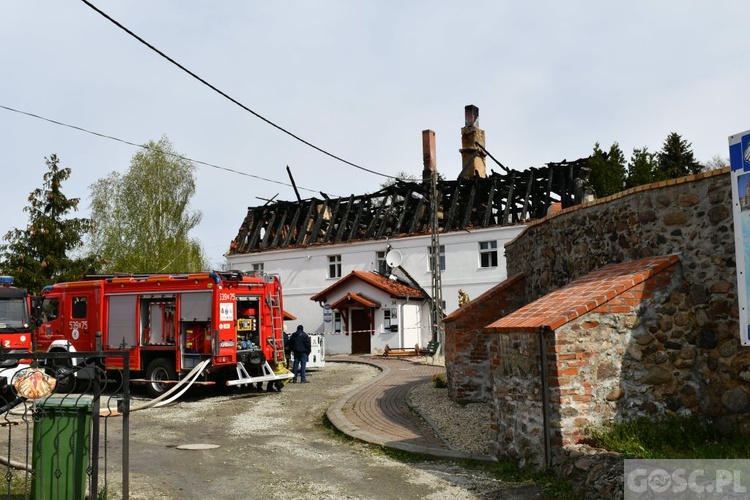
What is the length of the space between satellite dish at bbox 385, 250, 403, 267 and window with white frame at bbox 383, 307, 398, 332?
2.33m

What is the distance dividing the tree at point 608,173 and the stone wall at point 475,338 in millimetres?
3461

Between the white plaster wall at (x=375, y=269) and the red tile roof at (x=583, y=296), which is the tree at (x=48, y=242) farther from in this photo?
the red tile roof at (x=583, y=296)

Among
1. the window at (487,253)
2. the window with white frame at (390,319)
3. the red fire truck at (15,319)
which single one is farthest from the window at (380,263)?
the red fire truck at (15,319)

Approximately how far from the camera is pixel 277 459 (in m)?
8.55

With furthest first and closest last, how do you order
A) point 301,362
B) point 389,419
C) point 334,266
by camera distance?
point 334,266 < point 301,362 < point 389,419

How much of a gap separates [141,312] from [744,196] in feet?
43.0

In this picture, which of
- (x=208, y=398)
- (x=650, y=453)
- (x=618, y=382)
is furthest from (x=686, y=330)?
(x=208, y=398)

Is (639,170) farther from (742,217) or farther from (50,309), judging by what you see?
(50,309)

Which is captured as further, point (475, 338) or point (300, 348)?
point (300, 348)

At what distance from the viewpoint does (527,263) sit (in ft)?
39.2

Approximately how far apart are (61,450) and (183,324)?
9328mm

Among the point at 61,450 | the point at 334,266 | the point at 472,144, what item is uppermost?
the point at 472,144

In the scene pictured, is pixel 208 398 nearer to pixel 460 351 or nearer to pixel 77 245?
pixel 460 351

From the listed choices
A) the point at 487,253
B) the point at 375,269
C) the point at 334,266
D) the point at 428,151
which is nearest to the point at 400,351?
the point at 375,269
